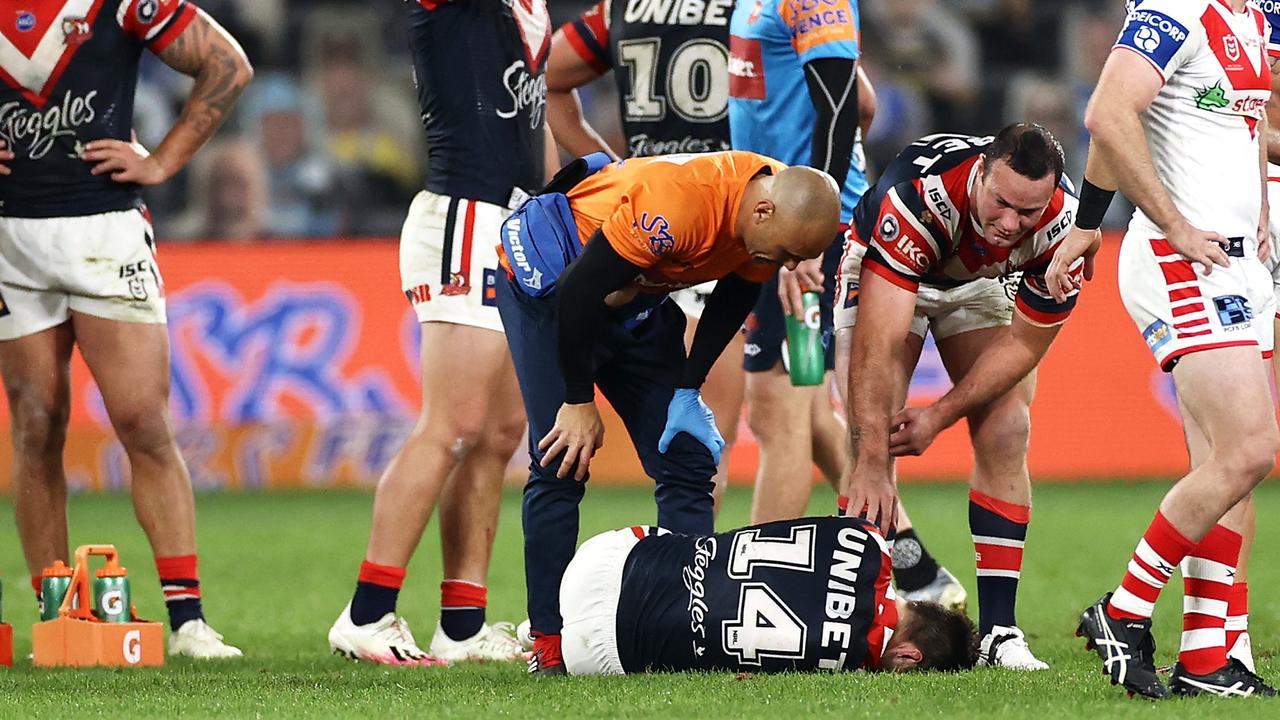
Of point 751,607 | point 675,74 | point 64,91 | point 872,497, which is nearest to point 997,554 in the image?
point 872,497

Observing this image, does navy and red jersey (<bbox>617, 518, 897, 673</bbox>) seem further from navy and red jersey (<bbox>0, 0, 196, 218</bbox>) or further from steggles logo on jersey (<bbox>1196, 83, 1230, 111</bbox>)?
navy and red jersey (<bbox>0, 0, 196, 218</bbox>)

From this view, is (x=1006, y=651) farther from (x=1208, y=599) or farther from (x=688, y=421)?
(x=688, y=421)

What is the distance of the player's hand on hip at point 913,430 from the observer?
18.0ft

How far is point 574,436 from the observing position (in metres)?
4.97

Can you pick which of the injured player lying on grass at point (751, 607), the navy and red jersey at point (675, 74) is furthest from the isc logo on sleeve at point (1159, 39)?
the navy and red jersey at point (675, 74)

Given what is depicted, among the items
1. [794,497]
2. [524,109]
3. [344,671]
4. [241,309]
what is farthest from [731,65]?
[241,309]

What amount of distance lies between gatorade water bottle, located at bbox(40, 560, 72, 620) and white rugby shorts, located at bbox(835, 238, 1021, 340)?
2.73 metres

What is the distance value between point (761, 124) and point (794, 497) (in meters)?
1.51

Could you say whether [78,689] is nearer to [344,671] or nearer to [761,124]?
[344,671]

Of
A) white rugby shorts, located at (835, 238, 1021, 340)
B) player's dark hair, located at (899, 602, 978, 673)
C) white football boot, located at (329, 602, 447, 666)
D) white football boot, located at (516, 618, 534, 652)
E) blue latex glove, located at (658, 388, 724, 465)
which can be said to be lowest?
white football boot, located at (516, 618, 534, 652)

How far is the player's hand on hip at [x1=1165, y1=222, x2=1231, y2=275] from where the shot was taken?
4629 mm

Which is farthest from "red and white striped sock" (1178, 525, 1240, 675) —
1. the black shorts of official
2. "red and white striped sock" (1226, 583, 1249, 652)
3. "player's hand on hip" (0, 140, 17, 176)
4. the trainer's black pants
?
"player's hand on hip" (0, 140, 17, 176)

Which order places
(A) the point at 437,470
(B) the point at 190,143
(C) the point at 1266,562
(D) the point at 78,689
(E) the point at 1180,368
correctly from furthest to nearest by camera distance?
(C) the point at 1266,562 < (B) the point at 190,143 < (A) the point at 437,470 < (D) the point at 78,689 < (E) the point at 1180,368

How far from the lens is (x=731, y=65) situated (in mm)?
6891
